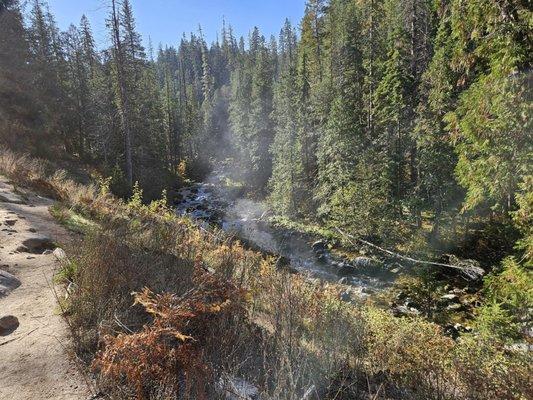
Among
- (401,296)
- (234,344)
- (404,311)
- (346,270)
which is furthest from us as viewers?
(346,270)

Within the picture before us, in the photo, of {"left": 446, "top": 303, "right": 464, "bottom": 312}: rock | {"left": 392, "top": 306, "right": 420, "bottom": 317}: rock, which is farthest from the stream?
{"left": 446, "top": 303, "right": 464, "bottom": 312}: rock

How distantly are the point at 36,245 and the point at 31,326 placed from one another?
3128 millimetres

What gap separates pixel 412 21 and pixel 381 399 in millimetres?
24243

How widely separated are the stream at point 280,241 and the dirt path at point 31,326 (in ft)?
11.1

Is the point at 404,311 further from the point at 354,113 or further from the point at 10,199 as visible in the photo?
the point at 354,113

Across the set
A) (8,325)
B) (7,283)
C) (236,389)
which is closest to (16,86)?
(7,283)

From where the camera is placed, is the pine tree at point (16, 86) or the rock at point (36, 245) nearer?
the rock at point (36, 245)

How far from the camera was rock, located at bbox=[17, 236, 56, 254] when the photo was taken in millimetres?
6121

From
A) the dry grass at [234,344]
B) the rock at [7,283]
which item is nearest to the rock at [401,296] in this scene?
the dry grass at [234,344]

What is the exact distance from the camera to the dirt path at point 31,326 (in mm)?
2943

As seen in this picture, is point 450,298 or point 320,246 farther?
point 320,246

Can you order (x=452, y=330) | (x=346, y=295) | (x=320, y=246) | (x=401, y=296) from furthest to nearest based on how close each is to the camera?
(x=320, y=246) → (x=401, y=296) → (x=346, y=295) → (x=452, y=330)

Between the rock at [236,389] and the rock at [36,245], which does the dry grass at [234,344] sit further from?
the rock at [36,245]

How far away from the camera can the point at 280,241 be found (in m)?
22.4
